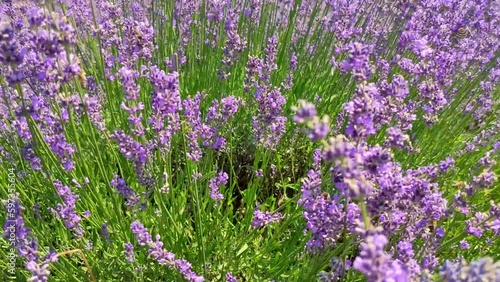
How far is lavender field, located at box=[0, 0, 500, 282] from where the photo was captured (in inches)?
58.5

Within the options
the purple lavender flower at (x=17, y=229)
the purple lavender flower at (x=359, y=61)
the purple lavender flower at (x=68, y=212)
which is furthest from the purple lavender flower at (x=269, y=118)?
the purple lavender flower at (x=17, y=229)

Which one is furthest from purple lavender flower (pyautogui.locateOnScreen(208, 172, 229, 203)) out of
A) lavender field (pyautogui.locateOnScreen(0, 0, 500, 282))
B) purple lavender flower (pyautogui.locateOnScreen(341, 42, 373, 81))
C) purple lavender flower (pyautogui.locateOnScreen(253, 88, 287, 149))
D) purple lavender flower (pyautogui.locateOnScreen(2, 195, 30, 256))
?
purple lavender flower (pyautogui.locateOnScreen(341, 42, 373, 81))

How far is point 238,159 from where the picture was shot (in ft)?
11.1

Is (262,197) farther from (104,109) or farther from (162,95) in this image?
(162,95)

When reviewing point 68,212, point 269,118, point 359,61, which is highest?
point 359,61

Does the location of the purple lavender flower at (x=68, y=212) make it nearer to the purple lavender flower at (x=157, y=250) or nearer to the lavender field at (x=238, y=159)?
the lavender field at (x=238, y=159)

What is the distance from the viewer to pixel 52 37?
145cm

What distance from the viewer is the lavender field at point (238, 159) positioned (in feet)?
4.88

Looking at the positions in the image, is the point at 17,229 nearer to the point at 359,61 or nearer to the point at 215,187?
the point at 215,187

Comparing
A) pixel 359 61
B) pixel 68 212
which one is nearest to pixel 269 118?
pixel 359 61

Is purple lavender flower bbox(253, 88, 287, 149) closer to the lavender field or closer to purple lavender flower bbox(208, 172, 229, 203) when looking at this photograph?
the lavender field

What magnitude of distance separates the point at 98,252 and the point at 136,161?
1042 mm

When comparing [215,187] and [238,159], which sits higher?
[215,187]

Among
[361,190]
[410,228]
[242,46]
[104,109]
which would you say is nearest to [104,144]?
[104,109]
